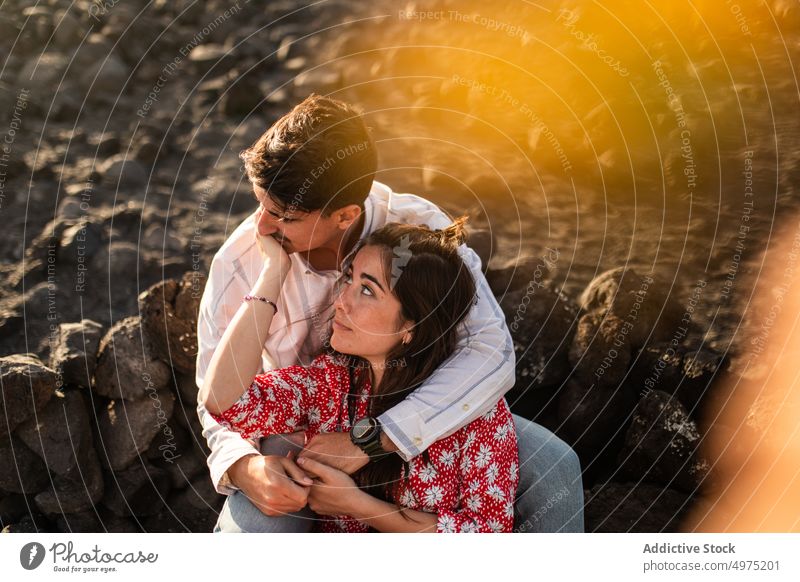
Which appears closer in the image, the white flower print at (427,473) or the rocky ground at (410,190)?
the white flower print at (427,473)

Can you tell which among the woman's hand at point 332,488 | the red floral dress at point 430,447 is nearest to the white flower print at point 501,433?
the red floral dress at point 430,447

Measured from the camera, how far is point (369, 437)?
55.0 inches

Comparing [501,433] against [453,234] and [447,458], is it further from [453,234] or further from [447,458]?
[453,234]

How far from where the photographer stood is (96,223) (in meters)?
2.20

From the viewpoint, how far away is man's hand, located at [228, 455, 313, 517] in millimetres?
1385

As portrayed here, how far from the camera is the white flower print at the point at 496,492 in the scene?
137 cm

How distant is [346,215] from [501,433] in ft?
1.39

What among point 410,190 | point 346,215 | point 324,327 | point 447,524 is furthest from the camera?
point 410,190

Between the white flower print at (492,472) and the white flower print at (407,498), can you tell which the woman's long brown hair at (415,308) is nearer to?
the white flower print at (407,498)

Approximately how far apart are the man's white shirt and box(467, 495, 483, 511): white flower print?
10 centimetres

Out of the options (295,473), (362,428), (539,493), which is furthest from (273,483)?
(539,493)

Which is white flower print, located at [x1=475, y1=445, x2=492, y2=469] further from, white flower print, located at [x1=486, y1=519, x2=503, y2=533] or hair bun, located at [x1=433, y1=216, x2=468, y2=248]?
hair bun, located at [x1=433, y1=216, x2=468, y2=248]

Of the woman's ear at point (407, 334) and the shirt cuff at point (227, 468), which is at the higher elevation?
the woman's ear at point (407, 334)

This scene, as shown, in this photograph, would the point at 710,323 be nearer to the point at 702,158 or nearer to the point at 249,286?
the point at 702,158
